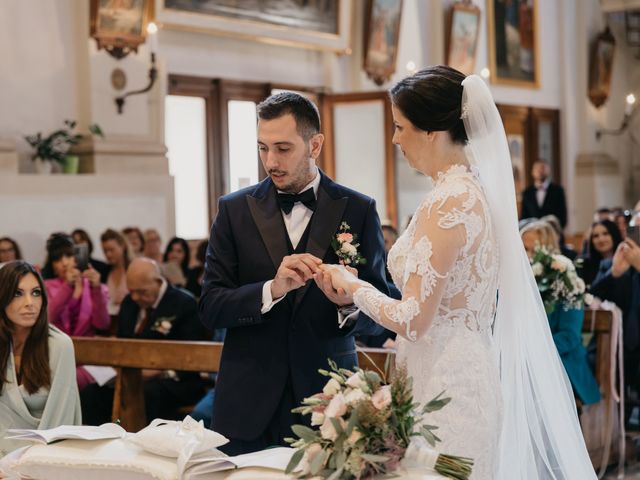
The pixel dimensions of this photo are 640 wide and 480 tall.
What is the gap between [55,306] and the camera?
24.2ft

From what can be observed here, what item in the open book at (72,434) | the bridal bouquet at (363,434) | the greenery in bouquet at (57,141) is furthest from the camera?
the greenery in bouquet at (57,141)

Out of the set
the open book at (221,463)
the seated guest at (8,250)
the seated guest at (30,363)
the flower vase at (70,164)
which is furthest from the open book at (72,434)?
the flower vase at (70,164)

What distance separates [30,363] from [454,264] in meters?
2.31

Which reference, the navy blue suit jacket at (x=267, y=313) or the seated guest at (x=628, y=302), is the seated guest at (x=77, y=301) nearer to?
the seated guest at (x=628, y=302)

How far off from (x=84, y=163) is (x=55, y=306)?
348 centimetres

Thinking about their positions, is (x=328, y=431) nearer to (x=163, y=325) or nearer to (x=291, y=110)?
(x=291, y=110)

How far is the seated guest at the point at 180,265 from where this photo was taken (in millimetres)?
9477

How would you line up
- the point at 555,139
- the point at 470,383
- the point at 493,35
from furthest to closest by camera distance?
the point at 555,139
the point at 493,35
the point at 470,383

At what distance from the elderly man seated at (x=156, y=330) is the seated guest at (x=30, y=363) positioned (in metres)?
2.01

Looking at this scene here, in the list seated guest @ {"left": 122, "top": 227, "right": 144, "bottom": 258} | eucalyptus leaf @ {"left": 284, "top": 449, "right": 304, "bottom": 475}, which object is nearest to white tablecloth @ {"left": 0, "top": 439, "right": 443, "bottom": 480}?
eucalyptus leaf @ {"left": 284, "top": 449, "right": 304, "bottom": 475}

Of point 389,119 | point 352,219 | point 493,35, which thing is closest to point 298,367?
point 352,219

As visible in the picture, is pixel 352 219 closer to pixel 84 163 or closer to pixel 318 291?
pixel 318 291

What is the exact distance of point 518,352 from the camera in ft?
11.6

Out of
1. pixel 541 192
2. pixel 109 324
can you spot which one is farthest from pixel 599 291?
pixel 541 192
